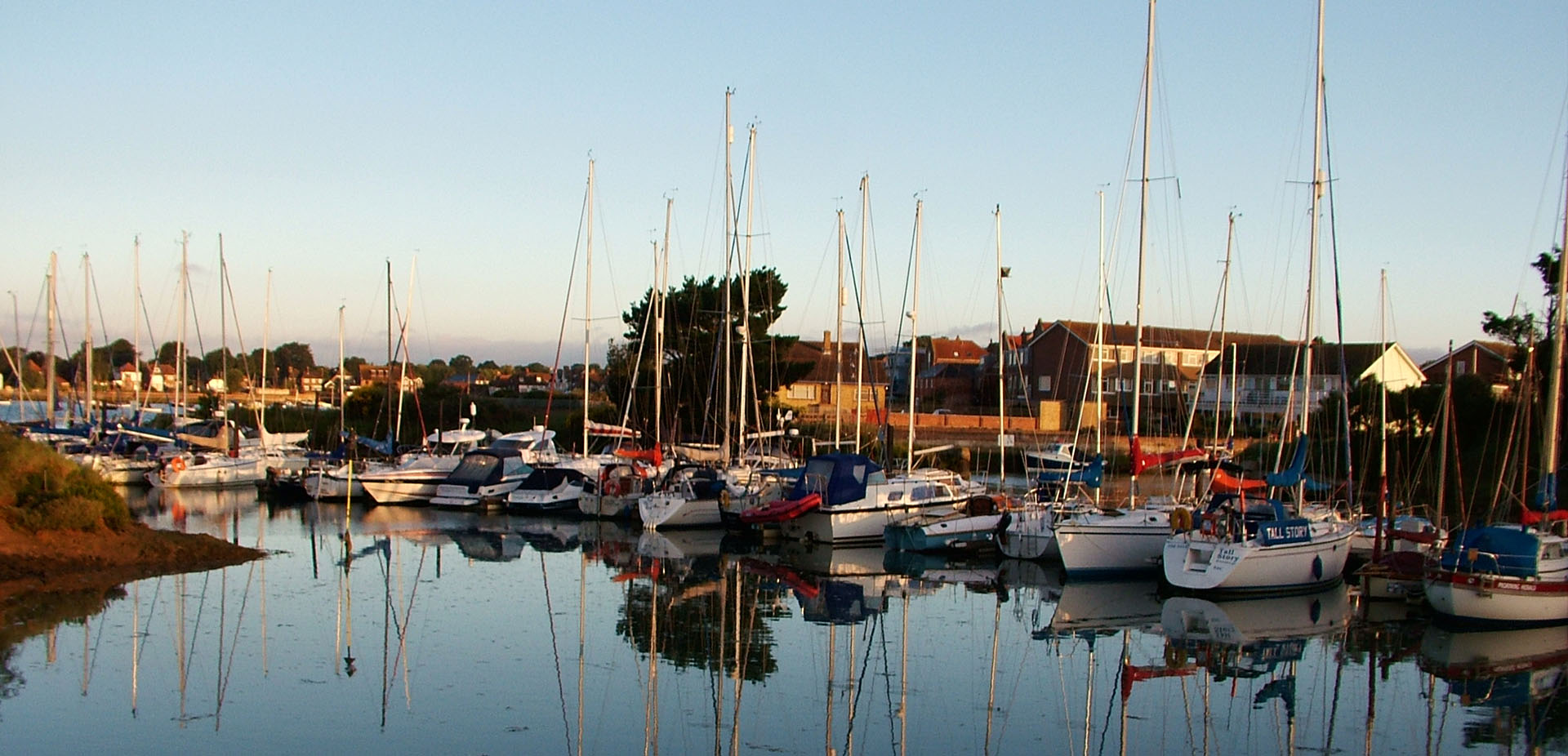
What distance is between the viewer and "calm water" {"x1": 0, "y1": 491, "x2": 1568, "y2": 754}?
15.2 metres

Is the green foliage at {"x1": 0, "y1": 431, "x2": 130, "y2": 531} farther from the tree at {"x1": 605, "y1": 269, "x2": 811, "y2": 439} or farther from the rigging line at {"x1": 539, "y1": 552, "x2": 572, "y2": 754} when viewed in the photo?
the tree at {"x1": 605, "y1": 269, "x2": 811, "y2": 439}

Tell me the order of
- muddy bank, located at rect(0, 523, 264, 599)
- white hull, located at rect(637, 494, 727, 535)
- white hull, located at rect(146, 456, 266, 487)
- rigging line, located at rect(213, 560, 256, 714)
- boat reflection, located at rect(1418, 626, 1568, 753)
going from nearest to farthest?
boat reflection, located at rect(1418, 626, 1568, 753) < rigging line, located at rect(213, 560, 256, 714) < muddy bank, located at rect(0, 523, 264, 599) < white hull, located at rect(637, 494, 727, 535) < white hull, located at rect(146, 456, 266, 487)

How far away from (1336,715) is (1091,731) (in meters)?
3.31

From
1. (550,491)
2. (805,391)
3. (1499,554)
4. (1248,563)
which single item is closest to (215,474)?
(550,491)

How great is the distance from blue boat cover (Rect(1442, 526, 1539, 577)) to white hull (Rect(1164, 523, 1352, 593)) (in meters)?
3.15

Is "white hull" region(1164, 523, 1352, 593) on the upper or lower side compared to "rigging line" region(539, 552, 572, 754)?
upper

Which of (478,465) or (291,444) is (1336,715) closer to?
(478,465)

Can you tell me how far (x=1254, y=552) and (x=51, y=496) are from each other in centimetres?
2290

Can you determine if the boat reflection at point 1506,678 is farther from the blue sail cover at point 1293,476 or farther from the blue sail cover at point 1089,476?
the blue sail cover at point 1089,476

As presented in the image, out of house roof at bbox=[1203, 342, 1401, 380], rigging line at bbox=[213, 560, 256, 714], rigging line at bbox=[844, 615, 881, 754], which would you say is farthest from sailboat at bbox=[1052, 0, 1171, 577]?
house roof at bbox=[1203, 342, 1401, 380]

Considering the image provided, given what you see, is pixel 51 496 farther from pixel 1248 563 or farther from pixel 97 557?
pixel 1248 563

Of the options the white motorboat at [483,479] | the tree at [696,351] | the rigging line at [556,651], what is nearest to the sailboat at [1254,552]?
the rigging line at [556,651]

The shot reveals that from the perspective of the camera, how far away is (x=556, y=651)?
19.7 metres

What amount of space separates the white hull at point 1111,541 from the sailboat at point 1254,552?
3.98 feet
